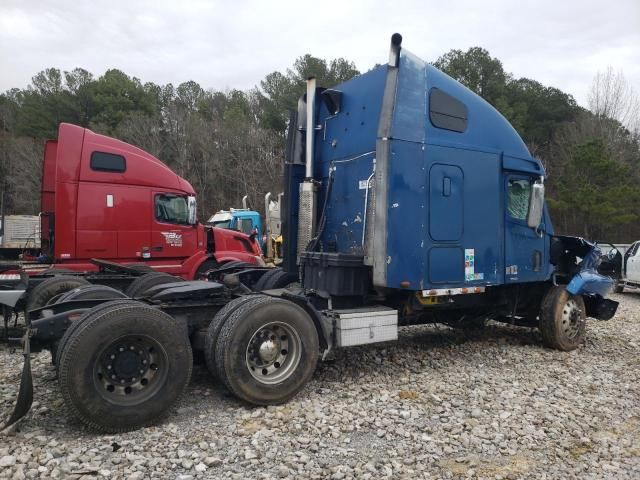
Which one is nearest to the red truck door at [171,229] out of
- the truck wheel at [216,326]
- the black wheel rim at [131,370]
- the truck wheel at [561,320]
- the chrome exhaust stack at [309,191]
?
the chrome exhaust stack at [309,191]

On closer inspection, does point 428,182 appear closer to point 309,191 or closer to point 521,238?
point 309,191

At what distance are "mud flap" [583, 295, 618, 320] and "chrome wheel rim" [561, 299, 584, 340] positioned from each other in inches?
24.2

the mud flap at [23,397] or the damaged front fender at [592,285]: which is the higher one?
the damaged front fender at [592,285]

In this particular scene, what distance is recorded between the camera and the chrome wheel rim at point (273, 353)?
4.77 m

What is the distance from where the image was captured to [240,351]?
459 cm

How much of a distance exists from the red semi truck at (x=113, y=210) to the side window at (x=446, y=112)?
268 inches

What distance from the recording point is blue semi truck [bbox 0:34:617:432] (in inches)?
165

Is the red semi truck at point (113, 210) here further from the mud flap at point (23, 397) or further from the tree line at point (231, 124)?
the tree line at point (231, 124)

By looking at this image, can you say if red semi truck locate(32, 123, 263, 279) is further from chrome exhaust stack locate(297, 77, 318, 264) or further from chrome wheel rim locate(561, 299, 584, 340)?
chrome wheel rim locate(561, 299, 584, 340)

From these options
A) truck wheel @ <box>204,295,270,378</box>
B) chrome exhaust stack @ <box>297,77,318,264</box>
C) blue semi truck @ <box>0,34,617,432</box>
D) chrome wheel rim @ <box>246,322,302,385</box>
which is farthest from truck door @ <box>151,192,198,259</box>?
chrome wheel rim @ <box>246,322,302,385</box>

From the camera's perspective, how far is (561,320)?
7273mm

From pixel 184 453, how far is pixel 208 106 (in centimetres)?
4891

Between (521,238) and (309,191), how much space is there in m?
2.99

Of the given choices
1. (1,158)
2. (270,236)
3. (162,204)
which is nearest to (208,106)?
(1,158)
